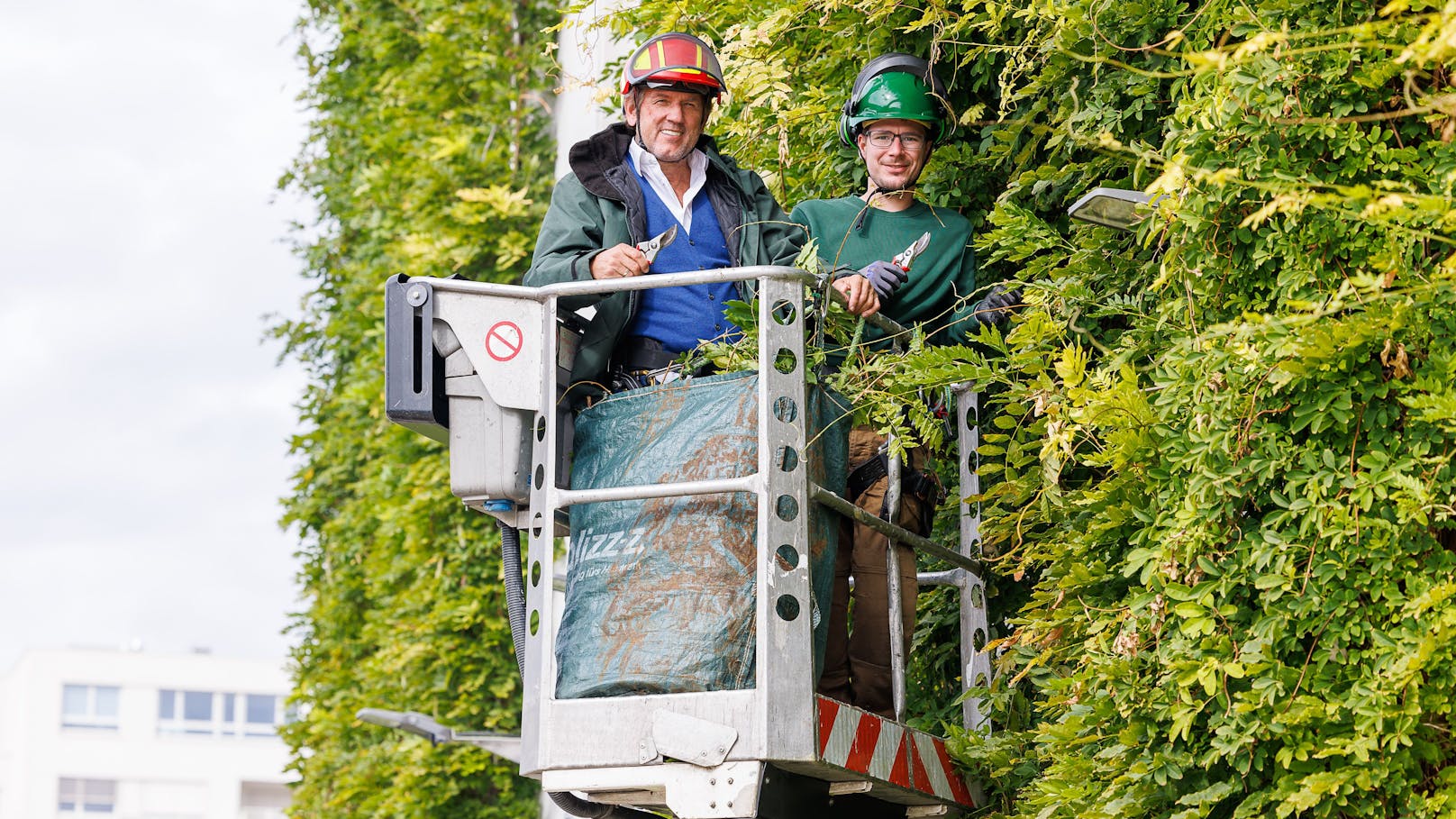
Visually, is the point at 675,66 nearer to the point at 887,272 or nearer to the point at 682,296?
the point at 682,296

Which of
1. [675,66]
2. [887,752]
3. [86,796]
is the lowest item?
[86,796]

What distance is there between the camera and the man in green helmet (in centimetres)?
577

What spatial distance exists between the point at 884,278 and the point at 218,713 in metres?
59.6

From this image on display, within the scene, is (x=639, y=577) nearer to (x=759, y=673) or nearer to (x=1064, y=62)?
(x=759, y=673)

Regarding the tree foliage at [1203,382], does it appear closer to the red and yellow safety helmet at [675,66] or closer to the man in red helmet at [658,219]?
the man in red helmet at [658,219]

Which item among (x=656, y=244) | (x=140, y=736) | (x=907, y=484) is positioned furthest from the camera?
(x=140, y=736)

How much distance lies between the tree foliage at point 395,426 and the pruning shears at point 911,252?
6.74m

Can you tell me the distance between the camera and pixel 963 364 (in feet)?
18.1

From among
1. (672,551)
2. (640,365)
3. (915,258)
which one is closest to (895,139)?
(915,258)

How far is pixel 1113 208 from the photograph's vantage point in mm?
5148

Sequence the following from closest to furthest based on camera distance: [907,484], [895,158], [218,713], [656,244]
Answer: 1. [656,244]
2. [907,484]
3. [895,158]
4. [218,713]

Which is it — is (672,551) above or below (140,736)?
above

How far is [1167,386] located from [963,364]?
1022 mm

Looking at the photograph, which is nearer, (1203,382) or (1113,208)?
(1203,382)
